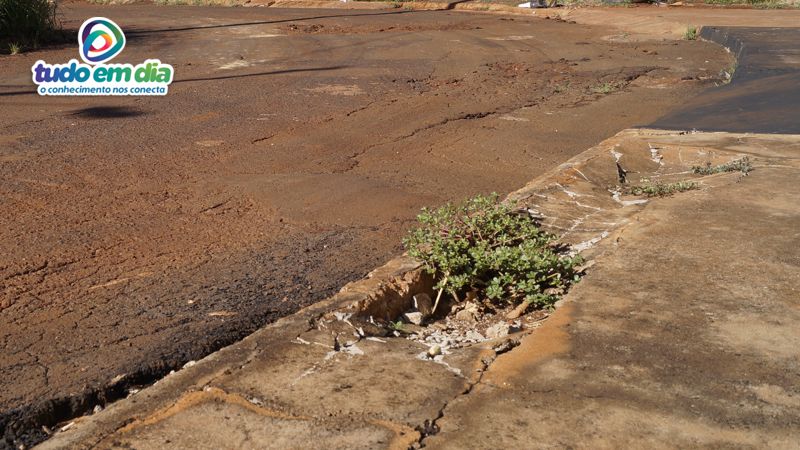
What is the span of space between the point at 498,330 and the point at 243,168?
13.6ft

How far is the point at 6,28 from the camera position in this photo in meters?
16.5

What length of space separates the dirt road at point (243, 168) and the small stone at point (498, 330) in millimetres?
1084

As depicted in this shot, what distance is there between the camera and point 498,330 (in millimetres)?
4961

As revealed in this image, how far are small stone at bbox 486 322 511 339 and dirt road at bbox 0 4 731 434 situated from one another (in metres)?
1.08

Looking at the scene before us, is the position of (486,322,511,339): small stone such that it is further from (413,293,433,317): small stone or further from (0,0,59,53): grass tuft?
(0,0,59,53): grass tuft

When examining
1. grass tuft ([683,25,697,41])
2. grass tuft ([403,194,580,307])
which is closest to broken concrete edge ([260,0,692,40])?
grass tuft ([683,25,697,41])

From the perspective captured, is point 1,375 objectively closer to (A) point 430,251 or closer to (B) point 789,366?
(A) point 430,251

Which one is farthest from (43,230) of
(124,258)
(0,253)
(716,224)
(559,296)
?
(716,224)

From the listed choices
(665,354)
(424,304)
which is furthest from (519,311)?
(665,354)

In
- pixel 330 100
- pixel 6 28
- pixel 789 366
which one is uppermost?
pixel 6 28

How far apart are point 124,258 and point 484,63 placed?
988 cm

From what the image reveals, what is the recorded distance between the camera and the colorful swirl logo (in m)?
15.5

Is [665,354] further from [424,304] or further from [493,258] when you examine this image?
[424,304]

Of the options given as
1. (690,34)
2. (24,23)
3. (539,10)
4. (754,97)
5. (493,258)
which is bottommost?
(493,258)
